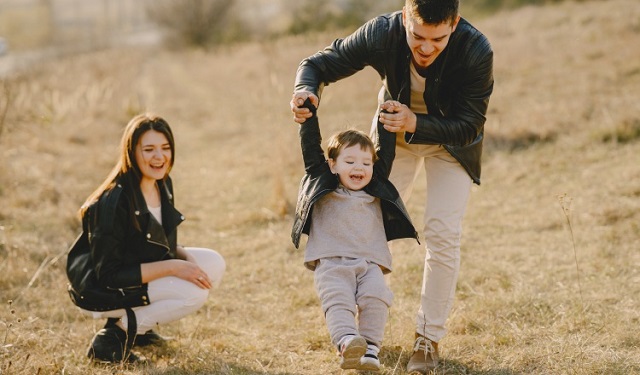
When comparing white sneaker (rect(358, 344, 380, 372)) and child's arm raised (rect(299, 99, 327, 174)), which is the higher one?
child's arm raised (rect(299, 99, 327, 174))

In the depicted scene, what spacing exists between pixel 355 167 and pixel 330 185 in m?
0.16

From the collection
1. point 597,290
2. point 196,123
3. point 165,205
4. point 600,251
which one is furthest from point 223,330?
point 196,123

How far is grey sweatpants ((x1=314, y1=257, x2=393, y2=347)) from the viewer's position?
136 inches

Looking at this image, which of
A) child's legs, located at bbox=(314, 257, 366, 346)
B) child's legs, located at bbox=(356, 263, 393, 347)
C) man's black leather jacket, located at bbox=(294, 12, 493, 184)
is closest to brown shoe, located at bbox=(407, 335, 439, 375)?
child's legs, located at bbox=(356, 263, 393, 347)

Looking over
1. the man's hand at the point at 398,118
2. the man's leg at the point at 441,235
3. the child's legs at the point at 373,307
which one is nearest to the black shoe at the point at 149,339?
the child's legs at the point at 373,307

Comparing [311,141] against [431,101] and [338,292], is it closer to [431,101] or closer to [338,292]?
[431,101]

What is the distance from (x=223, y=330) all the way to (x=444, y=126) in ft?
6.73

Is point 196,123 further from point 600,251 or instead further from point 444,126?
point 444,126

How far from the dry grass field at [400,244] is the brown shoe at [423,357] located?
0.32 feet

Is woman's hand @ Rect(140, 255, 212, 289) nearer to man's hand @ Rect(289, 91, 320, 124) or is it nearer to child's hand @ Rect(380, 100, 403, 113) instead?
man's hand @ Rect(289, 91, 320, 124)

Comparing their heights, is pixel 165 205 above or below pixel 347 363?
above

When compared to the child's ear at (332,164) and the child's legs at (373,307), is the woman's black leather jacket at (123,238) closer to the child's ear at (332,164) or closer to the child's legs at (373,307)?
the child's ear at (332,164)

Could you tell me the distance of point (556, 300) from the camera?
4688mm

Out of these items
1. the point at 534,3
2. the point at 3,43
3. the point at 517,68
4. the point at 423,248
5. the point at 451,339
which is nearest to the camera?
the point at 451,339
